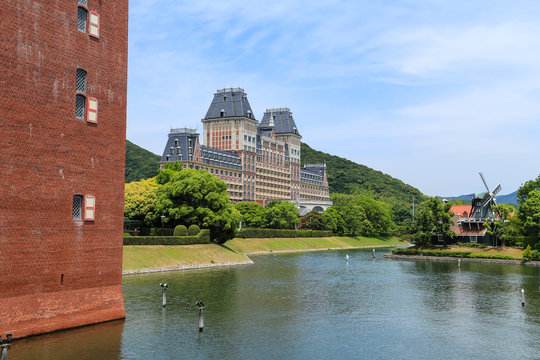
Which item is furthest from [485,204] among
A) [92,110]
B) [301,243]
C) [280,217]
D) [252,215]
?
[92,110]

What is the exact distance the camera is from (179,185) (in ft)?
276

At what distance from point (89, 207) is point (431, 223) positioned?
83370 mm

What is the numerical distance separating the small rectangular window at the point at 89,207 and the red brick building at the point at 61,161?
59 mm

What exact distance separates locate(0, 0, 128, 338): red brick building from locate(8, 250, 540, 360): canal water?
76.9 inches

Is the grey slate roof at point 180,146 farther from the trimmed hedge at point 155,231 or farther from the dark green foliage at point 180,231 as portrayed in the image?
the dark green foliage at point 180,231

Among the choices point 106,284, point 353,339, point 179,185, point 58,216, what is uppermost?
point 179,185

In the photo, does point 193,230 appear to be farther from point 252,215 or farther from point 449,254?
point 252,215

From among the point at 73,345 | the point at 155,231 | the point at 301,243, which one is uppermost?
the point at 155,231

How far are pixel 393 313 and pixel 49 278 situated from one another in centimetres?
2434

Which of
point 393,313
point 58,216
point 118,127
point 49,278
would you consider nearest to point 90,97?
point 118,127

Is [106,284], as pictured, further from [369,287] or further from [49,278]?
[369,287]

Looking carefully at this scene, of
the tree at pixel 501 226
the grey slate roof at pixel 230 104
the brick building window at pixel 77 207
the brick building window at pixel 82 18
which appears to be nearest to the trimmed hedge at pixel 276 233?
the tree at pixel 501 226

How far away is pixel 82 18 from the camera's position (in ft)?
100

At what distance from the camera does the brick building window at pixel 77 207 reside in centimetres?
2960
